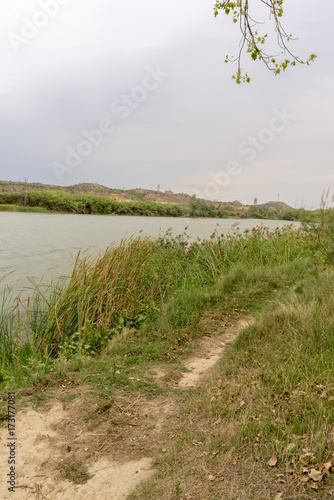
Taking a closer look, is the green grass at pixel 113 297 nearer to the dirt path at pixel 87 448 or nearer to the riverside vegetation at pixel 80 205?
the dirt path at pixel 87 448

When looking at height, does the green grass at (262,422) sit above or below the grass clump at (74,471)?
above

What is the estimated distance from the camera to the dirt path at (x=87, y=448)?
2535 millimetres

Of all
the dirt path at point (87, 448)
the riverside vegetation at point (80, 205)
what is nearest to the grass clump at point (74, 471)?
the dirt path at point (87, 448)

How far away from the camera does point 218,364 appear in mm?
4312

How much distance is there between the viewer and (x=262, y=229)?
1282cm

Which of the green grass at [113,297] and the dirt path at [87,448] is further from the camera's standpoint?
the green grass at [113,297]

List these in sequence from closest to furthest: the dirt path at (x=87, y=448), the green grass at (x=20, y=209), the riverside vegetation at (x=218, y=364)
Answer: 1. the riverside vegetation at (x=218, y=364)
2. the dirt path at (x=87, y=448)
3. the green grass at (x=20, y=209)

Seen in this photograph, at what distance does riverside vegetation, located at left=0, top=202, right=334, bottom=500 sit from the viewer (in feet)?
7.57

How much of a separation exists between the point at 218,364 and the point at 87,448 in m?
1.99

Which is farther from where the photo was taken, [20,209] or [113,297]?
[20,209]

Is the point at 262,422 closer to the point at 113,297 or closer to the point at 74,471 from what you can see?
the point at 74,471

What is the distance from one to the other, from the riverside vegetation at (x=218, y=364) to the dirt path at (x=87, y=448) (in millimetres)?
192

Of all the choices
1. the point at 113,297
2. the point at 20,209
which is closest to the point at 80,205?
the point at 20,209

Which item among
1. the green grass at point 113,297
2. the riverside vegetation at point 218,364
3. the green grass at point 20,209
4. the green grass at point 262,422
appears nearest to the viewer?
the green grass at point 262,422
